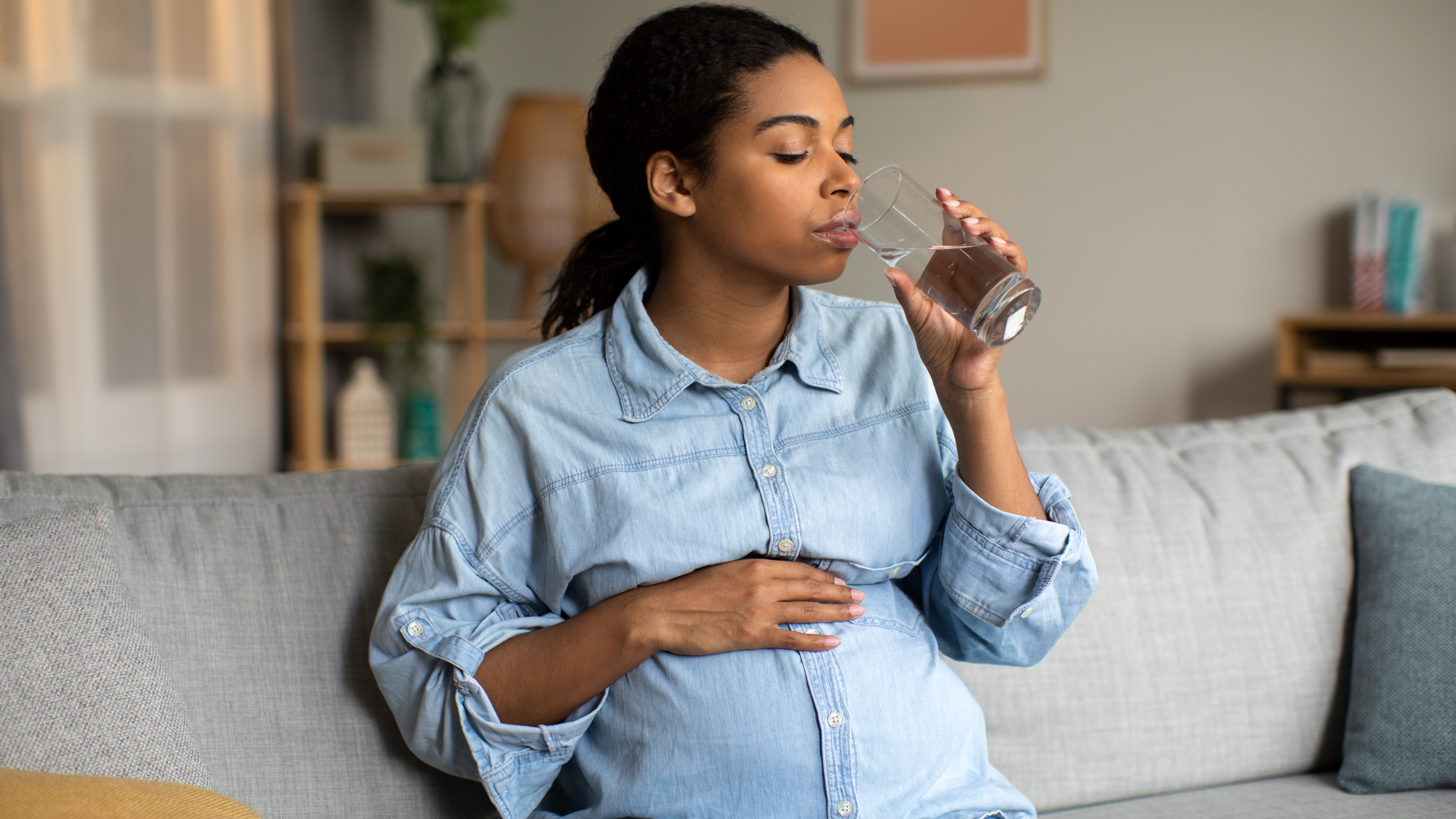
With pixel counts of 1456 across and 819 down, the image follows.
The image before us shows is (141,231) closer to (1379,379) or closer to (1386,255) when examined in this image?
(1379,379)

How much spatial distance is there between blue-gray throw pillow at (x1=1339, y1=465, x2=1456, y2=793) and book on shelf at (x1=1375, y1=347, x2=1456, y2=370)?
2.05 m

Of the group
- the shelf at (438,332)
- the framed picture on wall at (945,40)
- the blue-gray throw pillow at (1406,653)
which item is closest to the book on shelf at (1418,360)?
the framed picture on wall at (945,40)

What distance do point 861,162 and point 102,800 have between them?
265cm

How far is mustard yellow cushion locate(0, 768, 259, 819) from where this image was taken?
78 centimetres

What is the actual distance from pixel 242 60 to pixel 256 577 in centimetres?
270

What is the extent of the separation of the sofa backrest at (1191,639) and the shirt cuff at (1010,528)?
312 mm

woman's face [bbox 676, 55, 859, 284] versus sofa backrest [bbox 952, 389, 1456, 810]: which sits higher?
woman's face [bbox 676, 55, 859, 284]

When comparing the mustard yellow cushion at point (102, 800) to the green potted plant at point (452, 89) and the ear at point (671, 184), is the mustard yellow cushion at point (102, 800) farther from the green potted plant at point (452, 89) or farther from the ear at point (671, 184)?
the green potted plant at point (452, 89)

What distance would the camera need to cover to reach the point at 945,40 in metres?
3.99

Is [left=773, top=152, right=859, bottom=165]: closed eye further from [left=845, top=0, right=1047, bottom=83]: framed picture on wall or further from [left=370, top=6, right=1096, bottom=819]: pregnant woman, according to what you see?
[left=845, top=0, right=1047, bottom=83]: framed picture on wall

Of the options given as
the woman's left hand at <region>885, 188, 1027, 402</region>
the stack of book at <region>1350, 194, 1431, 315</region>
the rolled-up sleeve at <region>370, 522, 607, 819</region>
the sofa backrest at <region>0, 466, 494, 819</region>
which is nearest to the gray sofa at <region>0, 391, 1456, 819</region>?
the sofa backrest at <region>0, 466, 494, 819</region>

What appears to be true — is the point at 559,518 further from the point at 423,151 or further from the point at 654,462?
the point at 423,151

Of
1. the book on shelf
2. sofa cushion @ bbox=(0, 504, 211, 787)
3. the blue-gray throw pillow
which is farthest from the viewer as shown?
the book on shelf

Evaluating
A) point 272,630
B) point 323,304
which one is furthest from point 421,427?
point 272,630
